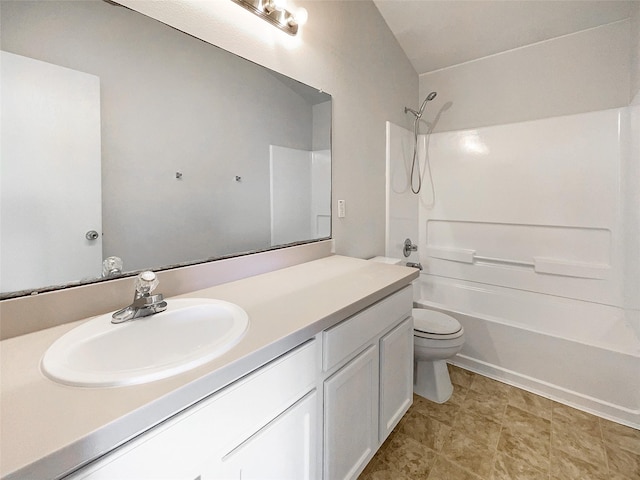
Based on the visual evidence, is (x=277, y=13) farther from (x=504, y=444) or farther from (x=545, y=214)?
(x=504, y=444)

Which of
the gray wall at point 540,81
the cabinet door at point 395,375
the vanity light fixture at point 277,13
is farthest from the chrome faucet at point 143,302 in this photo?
the gray wall at point 540,81

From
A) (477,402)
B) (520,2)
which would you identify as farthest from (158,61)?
(477,402)

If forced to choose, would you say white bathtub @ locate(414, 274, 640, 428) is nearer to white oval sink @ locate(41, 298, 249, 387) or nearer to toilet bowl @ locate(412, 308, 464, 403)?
toilet bowl @ locate(412, 308, 464, 403)

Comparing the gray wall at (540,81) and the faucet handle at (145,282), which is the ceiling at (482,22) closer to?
the gray wall at (540,81)

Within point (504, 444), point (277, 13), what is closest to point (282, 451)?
point (504, 444)

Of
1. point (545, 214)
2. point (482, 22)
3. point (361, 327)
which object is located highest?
point (482, 22)

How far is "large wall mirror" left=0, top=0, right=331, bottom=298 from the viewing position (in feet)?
2.50

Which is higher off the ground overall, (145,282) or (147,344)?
(145,282)

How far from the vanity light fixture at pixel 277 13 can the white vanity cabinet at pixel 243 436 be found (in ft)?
4.56

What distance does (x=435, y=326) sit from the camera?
6.19ft

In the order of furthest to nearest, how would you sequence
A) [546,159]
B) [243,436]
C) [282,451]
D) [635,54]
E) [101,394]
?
[546,159], [635,54], [282,451], [243,436], [101,394]

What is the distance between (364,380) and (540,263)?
5.94 ft

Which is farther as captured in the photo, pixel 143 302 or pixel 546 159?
pixel 546 159

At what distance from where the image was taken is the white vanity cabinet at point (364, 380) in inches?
38.0
